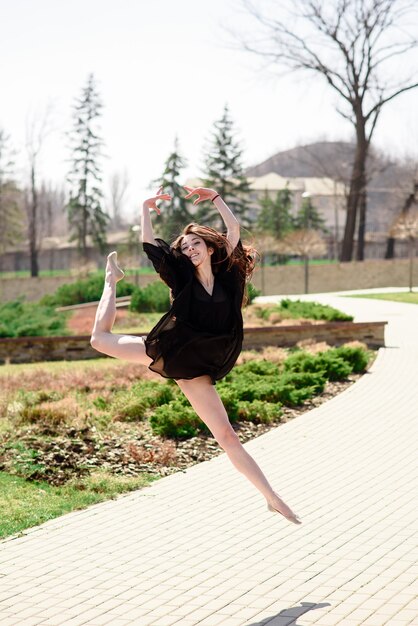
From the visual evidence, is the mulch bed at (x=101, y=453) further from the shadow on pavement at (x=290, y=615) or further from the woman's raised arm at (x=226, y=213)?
the shadow on pavement at (x=290, y=615)

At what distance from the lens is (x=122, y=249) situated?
→ 67562 millimetres

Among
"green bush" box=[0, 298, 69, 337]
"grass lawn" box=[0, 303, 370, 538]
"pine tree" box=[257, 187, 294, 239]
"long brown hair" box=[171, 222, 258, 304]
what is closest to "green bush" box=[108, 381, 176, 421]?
"grass lawn" box=[0, 303, 370, 538]

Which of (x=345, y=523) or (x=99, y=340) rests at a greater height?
(x=99, y=340)

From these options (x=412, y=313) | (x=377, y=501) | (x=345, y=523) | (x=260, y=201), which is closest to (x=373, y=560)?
(x=345, y=523)

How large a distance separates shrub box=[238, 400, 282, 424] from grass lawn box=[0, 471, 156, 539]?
2.97 m

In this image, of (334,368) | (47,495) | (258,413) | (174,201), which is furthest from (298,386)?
(174,201)

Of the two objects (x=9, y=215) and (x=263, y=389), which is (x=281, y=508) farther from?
(x=9, y=215)

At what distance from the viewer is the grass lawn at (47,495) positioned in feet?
24.7

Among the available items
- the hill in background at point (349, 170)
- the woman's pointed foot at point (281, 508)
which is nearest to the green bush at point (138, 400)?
the woman's pointed foot at point (281, 508)

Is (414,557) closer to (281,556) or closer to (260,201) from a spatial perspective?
(281,556)

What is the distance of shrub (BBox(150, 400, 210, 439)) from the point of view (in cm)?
1079

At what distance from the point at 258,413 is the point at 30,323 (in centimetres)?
1123

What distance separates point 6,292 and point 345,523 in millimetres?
44152

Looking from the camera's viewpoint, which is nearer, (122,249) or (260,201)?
(122,249)
